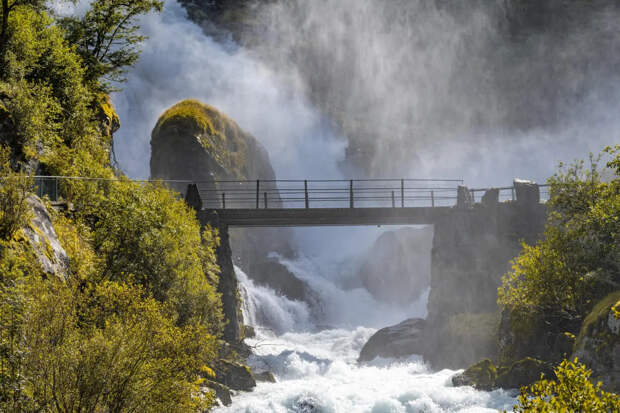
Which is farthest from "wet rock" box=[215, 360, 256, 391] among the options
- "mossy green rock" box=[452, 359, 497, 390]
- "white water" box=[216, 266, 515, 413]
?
"mossy green rock" box=[452, 359, 497, 390]

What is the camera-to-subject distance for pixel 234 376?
90.3 ft

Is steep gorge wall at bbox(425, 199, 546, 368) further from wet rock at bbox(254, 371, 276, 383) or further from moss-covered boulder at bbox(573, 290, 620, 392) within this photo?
moss-covered boulder at bbox(573, 290, 620, 392)

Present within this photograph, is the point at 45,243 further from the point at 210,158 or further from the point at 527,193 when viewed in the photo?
the point at 210,158

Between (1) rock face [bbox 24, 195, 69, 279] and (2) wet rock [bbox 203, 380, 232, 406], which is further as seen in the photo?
(2) wet rock [bbox 203, 380, 232, 406]

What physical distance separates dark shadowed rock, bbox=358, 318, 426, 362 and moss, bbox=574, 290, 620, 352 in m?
19.8

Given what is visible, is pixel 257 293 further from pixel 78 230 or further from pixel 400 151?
pixel 400 151

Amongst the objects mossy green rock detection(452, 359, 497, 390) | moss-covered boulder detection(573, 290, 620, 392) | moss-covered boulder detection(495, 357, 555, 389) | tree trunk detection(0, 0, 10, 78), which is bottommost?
mossy green rock detection(452, 359, 497, 390)

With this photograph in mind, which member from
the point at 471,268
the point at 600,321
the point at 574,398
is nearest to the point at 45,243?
the point at 574,398

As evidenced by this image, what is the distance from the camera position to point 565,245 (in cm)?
2144

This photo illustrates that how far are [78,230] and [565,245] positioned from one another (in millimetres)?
19097

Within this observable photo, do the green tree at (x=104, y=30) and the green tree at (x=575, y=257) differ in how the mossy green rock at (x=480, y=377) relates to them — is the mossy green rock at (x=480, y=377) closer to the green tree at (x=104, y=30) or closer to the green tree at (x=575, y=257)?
the green tree at (x=575, y=257)

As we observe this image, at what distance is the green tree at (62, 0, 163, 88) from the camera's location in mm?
26812

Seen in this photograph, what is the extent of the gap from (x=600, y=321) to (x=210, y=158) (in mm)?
39698

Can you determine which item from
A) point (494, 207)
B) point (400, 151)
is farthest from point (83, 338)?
point (400, 151)
